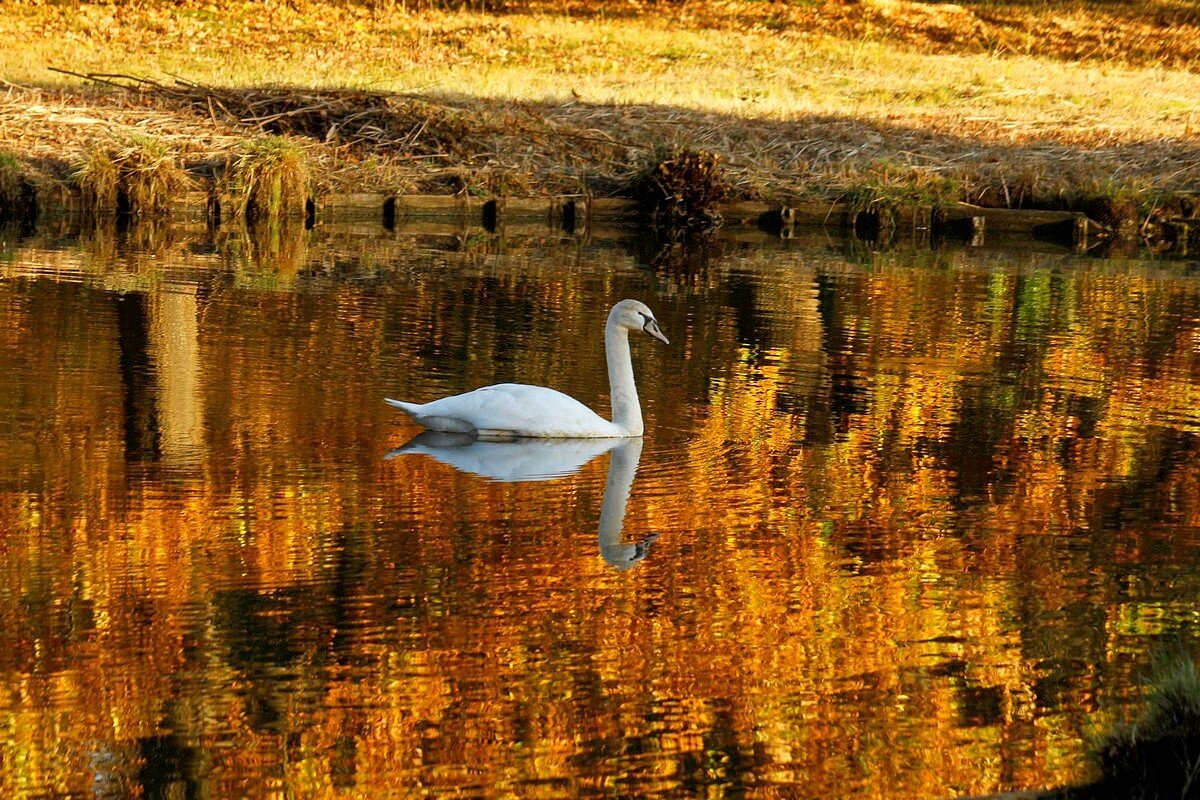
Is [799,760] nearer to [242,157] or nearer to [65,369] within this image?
[65,369]

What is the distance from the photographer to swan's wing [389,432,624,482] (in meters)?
10.3

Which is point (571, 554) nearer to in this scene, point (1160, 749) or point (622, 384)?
point (622, 384)

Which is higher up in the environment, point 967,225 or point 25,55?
point 25,55

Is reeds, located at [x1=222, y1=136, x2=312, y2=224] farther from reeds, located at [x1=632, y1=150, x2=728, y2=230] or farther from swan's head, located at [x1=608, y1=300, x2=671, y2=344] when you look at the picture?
swan's head, located at [x1=608, y1=300, x2=671, y2=344]

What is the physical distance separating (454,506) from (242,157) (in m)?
15.9

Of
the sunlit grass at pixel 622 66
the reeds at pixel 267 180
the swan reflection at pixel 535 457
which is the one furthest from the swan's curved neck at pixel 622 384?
the sunlit grass at pixel 622 66

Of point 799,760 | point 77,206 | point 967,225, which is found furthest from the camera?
point 967,225

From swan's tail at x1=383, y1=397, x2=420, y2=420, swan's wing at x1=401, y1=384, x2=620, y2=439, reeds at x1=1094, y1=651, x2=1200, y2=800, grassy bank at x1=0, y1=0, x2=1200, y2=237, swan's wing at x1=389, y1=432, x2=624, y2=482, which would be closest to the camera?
reeds at x1=1094, y1=651, x2=1200, y2=800

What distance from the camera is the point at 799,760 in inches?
237

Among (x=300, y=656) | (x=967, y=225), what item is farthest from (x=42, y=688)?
(x=967, y=225)

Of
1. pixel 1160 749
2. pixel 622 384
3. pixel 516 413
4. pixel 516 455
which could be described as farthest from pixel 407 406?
pixel 1160 749

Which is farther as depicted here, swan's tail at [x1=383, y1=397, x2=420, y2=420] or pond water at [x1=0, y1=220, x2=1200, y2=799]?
swan's tail at [x1=383, y1=397, x2=420, y2=420]

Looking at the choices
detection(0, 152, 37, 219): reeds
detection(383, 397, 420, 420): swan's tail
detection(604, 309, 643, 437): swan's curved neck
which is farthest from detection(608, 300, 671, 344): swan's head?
detection(0, 152, 37, 219): reeds

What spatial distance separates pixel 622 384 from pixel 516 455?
105 cm
